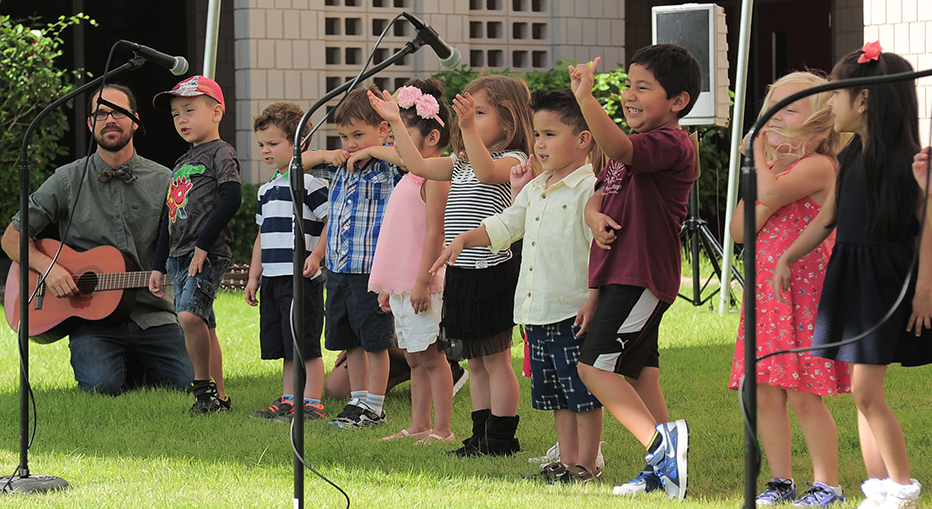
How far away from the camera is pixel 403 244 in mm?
4340

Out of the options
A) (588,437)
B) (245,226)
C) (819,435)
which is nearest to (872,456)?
(819,435)

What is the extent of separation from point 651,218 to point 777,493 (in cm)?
92

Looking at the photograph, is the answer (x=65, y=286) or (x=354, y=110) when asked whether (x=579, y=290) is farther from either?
(x=65, y=286)

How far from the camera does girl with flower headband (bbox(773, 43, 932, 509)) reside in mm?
3051

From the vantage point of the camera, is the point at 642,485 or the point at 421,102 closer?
the point at 642,485

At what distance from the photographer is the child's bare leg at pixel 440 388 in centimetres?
435

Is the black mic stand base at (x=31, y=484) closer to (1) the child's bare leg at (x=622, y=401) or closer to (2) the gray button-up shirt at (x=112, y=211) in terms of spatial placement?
(1) the child's bare leg at (x=622, y=401)

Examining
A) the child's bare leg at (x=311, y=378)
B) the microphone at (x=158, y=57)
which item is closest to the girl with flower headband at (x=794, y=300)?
the microphone at (x=158, y=57)

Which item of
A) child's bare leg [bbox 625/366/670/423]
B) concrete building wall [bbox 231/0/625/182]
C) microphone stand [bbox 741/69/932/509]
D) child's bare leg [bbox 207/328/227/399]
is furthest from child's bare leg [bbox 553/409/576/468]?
concrete building wall [bbox 231/0/625/182]

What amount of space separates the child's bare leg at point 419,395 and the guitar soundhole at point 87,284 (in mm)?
2030

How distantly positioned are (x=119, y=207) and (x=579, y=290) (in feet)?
9.82

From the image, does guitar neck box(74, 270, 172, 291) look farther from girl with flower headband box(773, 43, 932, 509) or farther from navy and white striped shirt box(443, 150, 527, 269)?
girl with flower headband box(773, 43, 932, 509)

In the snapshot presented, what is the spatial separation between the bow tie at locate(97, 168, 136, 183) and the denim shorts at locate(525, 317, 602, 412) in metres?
2.84

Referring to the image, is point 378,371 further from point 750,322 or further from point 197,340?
point 750,322
